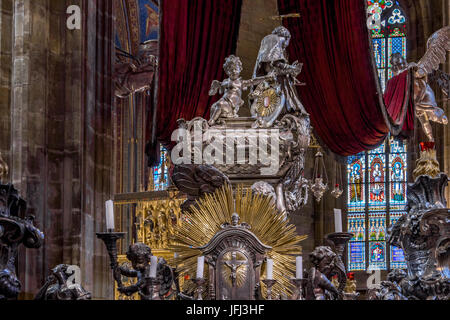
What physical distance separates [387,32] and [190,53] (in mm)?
7539

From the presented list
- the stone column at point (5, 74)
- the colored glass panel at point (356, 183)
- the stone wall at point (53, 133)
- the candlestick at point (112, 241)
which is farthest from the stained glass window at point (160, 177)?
the candlestick at point (112, 241)

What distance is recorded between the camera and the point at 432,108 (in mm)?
12672

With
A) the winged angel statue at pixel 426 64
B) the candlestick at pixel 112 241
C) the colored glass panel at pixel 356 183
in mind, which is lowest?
the candlestick at pixel 112 241

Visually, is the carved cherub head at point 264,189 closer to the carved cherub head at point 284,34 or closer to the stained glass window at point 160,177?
the carved cherub head at point 284,34

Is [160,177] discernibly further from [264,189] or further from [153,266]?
[153,266]

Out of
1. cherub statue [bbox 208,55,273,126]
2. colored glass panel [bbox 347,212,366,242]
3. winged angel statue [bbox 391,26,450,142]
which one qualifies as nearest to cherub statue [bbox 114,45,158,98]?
colored glass panel [bbox 347,212,366,242]

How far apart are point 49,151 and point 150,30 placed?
797cm

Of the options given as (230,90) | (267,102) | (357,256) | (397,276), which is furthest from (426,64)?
(397,276)

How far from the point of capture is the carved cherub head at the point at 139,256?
7.05 meters

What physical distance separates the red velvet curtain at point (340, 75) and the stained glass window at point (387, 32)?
6.74 m

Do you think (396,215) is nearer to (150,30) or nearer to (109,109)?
(150,30)

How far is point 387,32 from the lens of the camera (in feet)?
59.7
